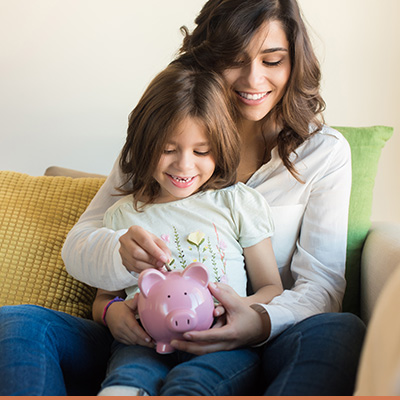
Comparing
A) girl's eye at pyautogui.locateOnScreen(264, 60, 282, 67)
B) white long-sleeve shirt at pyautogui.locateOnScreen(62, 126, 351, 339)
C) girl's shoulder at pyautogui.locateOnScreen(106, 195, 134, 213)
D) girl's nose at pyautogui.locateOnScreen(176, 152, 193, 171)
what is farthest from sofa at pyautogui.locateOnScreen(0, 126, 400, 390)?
girl's nose at pyautogui.locateOnScreen(176, 152, 193, 171)

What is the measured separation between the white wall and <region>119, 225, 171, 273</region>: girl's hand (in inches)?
42.6

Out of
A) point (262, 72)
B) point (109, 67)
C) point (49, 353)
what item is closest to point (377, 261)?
point (262, 72)

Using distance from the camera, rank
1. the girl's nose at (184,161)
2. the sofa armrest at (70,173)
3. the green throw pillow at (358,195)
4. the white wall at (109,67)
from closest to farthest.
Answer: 1. the girl's nose at (184,161)
2. the green throw pillow at (358,195)
3. the sofa armrest at (70,173)
4. the white wall at (109,67)

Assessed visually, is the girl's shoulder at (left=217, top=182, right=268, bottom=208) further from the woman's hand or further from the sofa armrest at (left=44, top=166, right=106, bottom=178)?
the sofa armrest at (left=44, top=166, right=106, bottom=178)

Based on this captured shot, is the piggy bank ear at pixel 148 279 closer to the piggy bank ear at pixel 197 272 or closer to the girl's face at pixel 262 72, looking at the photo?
the piggy bank ear at pixel 197 272

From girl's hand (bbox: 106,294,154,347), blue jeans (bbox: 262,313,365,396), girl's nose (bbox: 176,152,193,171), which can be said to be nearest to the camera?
blue jeans (bbox: 262,313,365,396)

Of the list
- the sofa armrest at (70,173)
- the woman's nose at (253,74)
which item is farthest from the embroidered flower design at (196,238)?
the sofa armrest at (70,173)

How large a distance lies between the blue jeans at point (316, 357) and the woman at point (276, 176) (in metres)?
0.03

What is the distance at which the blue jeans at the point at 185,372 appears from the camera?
91 cm

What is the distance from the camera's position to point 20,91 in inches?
81.4

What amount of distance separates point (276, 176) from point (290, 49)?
0.29m

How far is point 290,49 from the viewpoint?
131cm

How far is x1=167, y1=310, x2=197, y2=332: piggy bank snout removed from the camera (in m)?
0.96

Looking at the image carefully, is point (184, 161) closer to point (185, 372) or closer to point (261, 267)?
point (261, 267)
